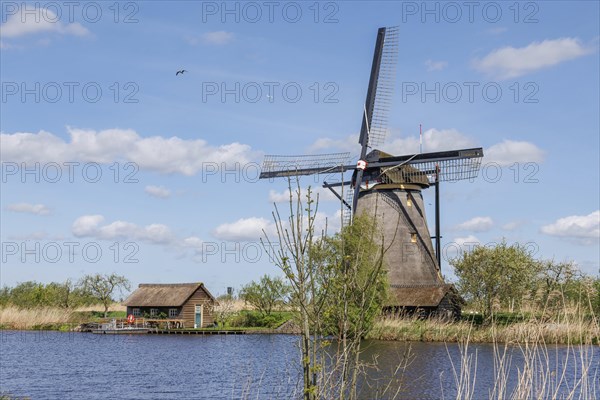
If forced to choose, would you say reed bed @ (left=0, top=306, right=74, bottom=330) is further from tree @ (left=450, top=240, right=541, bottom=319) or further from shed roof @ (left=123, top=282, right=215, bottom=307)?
tree @ (left=450, top=240, right=541, bottom=319)

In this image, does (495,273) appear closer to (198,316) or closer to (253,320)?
(253,320)

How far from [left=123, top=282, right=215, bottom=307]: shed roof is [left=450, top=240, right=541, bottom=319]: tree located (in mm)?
22007

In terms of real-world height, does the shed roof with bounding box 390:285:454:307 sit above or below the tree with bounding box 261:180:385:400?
below

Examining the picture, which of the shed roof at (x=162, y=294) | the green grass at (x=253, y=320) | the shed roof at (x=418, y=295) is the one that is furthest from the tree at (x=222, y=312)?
the shed roof at (x=418, y=295)

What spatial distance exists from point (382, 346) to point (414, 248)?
35.1 ft

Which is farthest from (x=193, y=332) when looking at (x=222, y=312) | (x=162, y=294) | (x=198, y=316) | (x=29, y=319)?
(x=29, y=319)

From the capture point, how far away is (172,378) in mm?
26672

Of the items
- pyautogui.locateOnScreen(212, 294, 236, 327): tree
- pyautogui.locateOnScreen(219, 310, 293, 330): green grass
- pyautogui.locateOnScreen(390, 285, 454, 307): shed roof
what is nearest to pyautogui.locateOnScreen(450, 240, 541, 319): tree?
pyautogui.locateOnScreen(390, 285, 454, 307): shed roof

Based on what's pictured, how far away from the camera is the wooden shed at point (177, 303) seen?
56.6 m

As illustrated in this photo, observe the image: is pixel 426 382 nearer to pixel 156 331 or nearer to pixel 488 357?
pixel 488 357

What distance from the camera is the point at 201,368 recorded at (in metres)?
29.9

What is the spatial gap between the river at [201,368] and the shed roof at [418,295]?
5.87 m

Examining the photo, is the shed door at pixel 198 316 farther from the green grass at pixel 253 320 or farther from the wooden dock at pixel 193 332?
the wooden dock at pixel 193 332

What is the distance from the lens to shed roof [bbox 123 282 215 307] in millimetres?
56531
